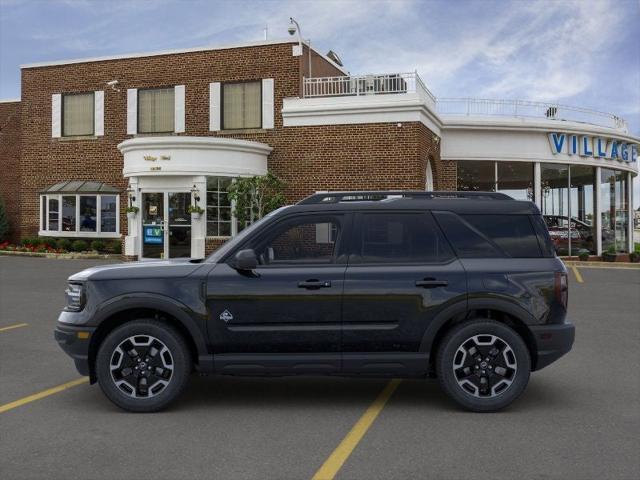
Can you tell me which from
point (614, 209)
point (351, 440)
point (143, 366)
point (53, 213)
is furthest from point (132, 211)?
point (614, 209)

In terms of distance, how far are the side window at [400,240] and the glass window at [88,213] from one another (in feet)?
70.3

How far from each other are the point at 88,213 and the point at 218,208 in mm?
6675

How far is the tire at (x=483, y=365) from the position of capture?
555 centimetres

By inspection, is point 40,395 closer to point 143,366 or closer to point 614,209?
point 143,366

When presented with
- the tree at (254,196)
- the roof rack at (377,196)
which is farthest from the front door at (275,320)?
the tree at (254,196)

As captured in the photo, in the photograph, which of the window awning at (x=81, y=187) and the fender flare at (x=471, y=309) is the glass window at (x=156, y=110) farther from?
the fender flare at (x=471, y=309)

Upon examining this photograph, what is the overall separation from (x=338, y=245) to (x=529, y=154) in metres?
21.2

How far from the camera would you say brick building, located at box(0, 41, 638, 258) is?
2142 cm

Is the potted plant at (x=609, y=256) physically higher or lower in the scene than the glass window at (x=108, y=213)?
lower

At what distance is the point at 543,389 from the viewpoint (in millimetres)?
6398

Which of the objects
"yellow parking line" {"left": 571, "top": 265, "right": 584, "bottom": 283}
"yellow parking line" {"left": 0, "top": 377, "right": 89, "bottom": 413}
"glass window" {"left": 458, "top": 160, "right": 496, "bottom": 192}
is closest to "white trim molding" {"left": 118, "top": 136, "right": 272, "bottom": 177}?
"glass window" {"left": 458, "top": 160, "right": 496, "bottom": 192}

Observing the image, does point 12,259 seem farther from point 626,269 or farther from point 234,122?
point 626,269

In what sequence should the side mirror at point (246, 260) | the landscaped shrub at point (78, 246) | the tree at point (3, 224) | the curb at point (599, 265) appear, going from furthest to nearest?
the tree at point (3, 224) → the landscaped shrub at point (78, 246) → the curb at point (599, 265) → the side mirror at point (246, 260)

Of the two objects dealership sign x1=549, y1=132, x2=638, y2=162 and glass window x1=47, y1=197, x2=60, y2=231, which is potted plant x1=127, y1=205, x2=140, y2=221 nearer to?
glass window x1=47, y1=197, x2=60, y2=231
